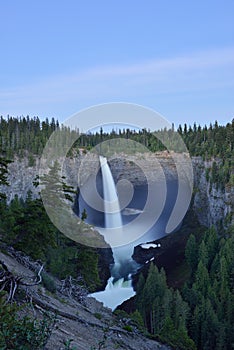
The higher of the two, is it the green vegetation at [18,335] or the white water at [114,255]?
the green vegetation at [18,335]

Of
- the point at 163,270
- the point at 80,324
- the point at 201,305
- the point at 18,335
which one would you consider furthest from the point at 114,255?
the point at 18,335

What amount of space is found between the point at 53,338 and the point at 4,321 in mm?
3073

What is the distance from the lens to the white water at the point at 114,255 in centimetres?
4706

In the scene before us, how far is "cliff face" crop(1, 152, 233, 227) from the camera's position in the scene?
64.0 metres

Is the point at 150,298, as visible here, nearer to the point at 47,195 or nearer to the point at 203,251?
the point at 203,251

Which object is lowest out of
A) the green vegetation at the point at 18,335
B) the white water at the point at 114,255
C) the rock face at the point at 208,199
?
the white water at the point at 114,255

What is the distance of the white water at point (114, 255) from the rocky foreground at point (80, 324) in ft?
88.5

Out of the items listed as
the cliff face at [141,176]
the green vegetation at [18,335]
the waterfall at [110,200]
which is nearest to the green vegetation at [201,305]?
the cliff face at [141,176]

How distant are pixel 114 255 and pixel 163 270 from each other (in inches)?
612

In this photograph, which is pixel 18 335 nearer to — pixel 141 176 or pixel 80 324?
pixel 80 324


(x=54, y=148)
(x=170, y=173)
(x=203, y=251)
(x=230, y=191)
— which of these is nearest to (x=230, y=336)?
(x=203, y=251)

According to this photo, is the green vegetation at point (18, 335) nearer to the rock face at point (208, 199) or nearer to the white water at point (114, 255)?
the white water at point (114, 255)

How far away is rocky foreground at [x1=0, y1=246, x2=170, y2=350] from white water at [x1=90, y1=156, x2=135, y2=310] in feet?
88.5

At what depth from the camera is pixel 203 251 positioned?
162 feet
